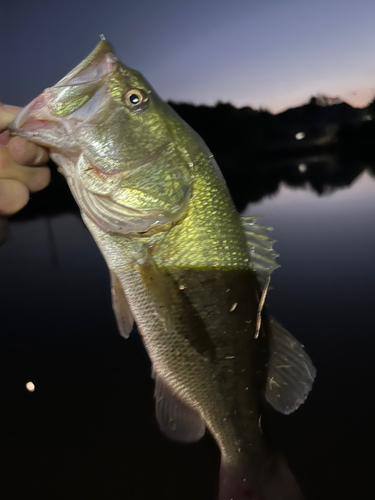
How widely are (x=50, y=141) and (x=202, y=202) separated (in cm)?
29

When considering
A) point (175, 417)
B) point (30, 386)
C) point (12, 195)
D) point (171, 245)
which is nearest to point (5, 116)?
point (12, 195)

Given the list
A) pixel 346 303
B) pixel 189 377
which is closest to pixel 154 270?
pixel 189 377

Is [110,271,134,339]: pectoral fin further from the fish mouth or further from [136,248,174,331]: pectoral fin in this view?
the fish mouth

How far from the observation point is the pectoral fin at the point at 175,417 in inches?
26.3

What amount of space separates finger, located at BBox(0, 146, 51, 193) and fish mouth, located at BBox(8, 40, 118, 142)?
0.37 ft

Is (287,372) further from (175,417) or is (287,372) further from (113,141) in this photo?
(113,141)

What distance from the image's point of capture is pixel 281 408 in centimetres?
68

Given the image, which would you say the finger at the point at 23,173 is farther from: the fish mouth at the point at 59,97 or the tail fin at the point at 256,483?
the tail fin at the point at 256,483

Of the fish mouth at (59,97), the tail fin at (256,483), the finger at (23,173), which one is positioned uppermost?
the fish mouth at (59,97)

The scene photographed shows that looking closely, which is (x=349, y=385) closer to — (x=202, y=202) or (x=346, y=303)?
(x=346, y=303)

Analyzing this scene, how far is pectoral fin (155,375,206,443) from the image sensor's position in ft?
2.19

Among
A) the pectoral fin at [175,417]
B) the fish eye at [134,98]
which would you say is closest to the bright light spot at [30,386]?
the pectoral fin at [175,417]

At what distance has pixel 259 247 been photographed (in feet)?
2.08

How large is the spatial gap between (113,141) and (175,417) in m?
0.61
